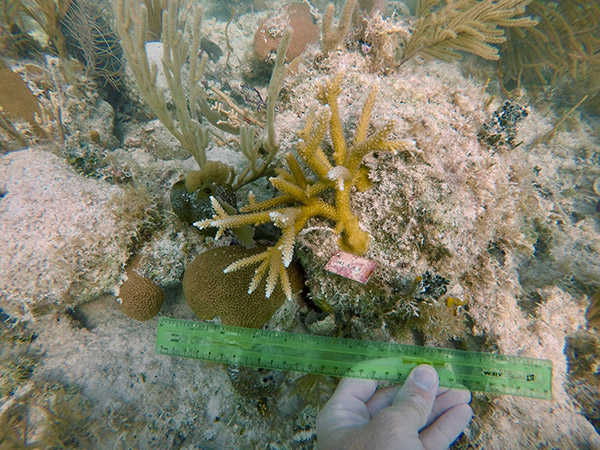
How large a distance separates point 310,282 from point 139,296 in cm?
188

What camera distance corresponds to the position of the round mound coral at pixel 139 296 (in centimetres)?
266

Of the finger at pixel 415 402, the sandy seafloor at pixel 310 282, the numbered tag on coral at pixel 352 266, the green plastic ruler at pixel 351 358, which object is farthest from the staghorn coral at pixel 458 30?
the finger at pixel 415 402

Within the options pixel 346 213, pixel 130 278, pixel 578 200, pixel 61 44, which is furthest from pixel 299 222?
pixel 61 44

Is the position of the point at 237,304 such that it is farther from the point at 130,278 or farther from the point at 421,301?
the point at 421,301

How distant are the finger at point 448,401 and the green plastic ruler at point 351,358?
65mm

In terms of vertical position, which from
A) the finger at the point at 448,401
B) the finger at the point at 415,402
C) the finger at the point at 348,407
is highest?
the finger at the point at 415,402

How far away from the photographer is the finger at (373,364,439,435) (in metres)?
1.38

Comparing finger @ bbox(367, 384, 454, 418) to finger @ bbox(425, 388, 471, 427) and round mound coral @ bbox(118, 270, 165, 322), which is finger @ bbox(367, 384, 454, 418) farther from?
round mound coral @ bbox(118, 270, 165, 322)

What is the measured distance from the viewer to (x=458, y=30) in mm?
3195

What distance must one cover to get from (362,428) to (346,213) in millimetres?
1333

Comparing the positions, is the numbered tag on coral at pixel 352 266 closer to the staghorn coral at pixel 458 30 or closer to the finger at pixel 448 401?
the finger at pixel 448 401

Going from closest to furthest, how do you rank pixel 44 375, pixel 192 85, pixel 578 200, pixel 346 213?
pixel 346 213 < pixel 192 85 < pixel 44 375 < pixel 578 200

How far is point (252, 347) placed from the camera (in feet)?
6.58

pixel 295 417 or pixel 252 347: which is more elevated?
pixel 252 347
